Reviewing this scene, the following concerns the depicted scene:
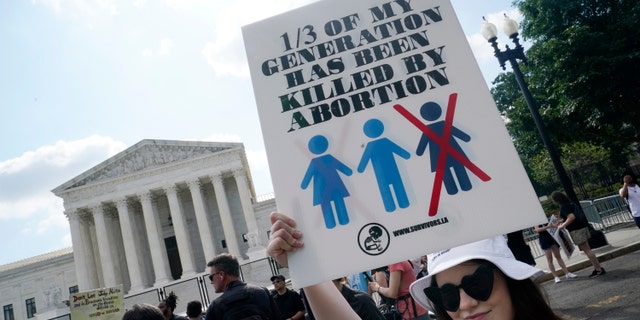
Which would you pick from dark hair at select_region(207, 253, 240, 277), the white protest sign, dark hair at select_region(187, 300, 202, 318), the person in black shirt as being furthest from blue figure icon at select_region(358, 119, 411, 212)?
dark hair at select_region(187, 300, 202, 318)

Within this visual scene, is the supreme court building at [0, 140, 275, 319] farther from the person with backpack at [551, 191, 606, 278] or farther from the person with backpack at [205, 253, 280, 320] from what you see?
the person with backpack at [205, 253, 280, 320]

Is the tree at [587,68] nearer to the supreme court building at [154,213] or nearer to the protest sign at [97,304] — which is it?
the protest sign at [97,304]

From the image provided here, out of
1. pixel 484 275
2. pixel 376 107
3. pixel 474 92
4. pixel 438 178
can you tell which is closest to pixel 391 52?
pixel 376 107

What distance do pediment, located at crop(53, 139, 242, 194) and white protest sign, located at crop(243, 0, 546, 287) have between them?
1426 inches

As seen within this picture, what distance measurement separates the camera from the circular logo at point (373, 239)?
1502mm

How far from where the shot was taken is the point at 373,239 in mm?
1521

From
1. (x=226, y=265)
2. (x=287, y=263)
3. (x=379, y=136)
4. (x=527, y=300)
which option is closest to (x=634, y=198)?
(x=226, y=265)

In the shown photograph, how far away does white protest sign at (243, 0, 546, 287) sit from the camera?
4.95ft

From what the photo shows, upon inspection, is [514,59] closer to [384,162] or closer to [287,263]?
[384,162]

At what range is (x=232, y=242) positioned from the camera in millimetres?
34844

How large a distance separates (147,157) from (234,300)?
3730 cm

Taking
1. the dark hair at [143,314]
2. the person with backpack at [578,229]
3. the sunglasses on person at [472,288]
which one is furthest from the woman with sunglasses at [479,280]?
the person with backpack at [578,229]

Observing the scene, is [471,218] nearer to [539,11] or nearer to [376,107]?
[376,107]

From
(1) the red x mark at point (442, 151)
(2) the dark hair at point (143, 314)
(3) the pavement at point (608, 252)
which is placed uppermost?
(1) the red x mark at point (442, 151)
